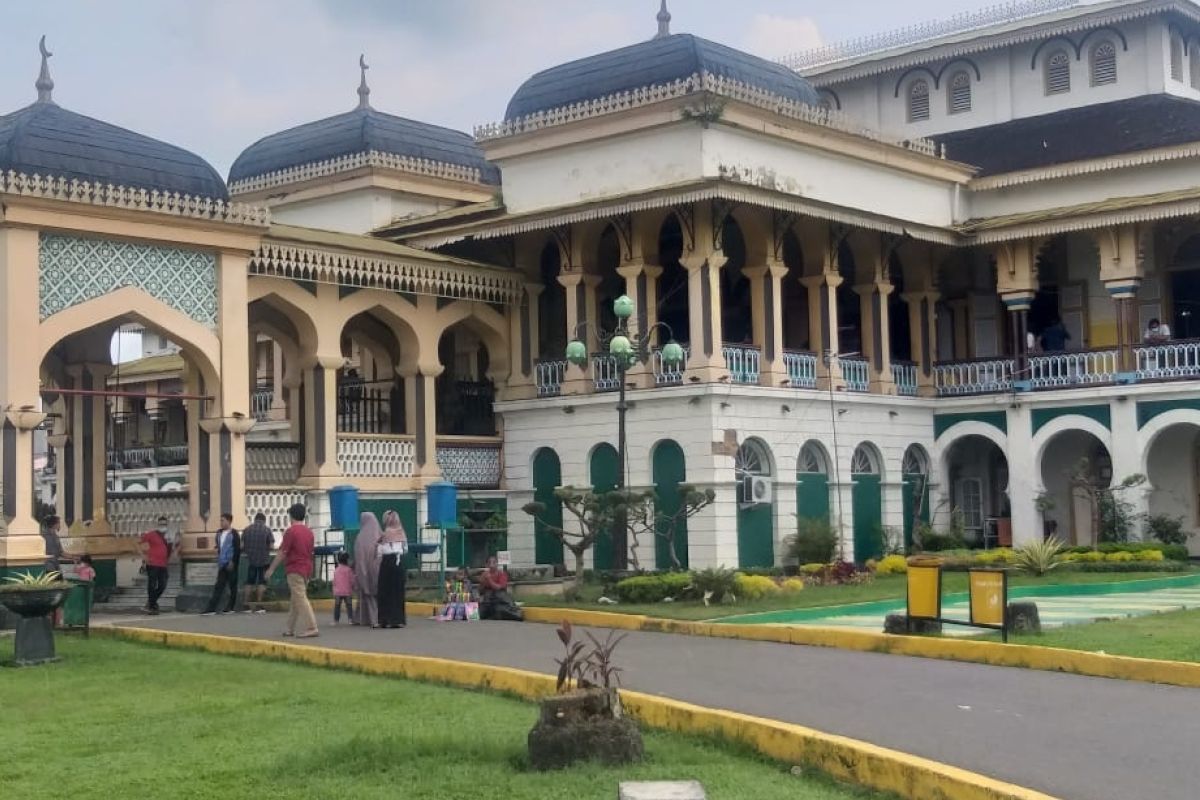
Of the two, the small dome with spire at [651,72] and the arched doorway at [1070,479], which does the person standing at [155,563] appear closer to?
the small dome with spire at [651,72]

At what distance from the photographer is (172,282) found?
20828mm

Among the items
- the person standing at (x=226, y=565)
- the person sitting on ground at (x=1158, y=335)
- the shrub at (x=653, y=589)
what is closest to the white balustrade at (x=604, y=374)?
the shrub at (x=653, y=589)

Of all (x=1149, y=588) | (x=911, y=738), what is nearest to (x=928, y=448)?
(x=1149, y=588)

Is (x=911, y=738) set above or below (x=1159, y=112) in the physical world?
below

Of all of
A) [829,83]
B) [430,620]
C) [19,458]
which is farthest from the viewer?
[829,83]

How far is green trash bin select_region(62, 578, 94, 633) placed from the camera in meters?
16.5

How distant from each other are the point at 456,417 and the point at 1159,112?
13448mm

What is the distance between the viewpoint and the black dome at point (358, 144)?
30.3 m

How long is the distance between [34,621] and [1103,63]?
78.5 feet

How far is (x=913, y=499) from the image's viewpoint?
27.3 metres

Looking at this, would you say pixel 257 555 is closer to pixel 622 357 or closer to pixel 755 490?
pixel 622 357

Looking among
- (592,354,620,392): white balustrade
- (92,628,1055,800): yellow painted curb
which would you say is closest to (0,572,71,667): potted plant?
(92,628,1055,800): yellow painted curb

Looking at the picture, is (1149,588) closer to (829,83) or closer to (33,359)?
(33,359)

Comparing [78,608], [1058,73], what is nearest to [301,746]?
[78,608]
